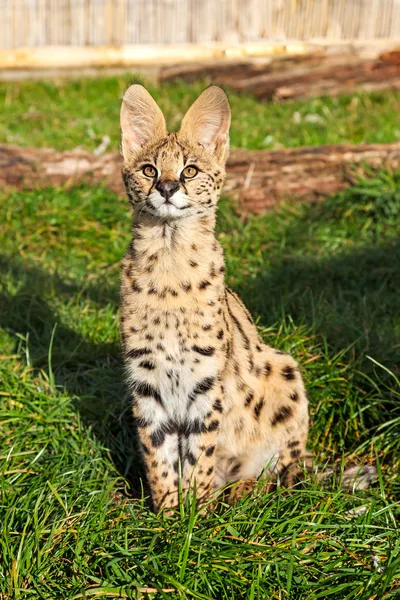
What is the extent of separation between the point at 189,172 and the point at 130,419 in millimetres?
1413

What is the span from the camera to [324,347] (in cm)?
422

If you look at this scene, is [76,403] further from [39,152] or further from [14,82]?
[14,82]

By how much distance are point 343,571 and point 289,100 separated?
22.9ft

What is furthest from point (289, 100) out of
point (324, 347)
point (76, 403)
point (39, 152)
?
point (76, 403)

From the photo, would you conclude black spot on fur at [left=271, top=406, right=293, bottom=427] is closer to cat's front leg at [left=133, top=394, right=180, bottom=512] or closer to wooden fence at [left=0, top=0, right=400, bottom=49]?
cat's front leg at [left=133, top=394, right=180, bottom=512]

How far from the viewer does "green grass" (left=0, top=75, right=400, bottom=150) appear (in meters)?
7.49

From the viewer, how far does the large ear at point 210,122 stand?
316 cm

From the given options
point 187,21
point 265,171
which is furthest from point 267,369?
point 187,21

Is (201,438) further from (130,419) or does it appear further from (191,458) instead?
(130,419)

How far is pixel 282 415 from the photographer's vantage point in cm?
357

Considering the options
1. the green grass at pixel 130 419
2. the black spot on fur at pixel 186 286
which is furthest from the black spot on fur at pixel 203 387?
the green grass at pixel 130 419

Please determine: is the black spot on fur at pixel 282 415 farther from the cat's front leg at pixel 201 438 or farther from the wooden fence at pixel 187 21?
the wooden fence at pixel 187 21

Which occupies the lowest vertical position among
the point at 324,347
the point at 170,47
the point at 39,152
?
the point at 324,347

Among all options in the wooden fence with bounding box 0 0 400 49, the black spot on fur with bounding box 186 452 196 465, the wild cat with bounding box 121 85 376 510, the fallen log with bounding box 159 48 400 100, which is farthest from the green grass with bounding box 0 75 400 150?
the black spot on fur with bounding box 186 452 196 465
